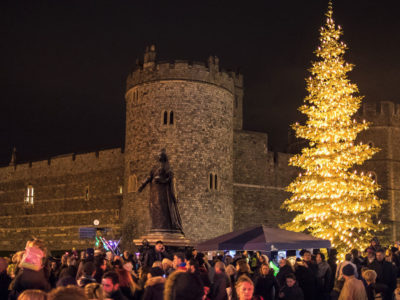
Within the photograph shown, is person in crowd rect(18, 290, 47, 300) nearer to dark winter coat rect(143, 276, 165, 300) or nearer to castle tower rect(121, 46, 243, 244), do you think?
dark winter coat rect(143, 276, 165, 300)

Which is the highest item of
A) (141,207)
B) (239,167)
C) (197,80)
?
(197,80)

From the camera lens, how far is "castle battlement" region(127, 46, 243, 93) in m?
27.2

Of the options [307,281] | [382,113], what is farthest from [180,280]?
[382,113]

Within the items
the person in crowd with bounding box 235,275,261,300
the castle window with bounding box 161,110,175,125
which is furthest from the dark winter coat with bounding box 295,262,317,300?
the castle window with bounding box 161,110,175,125

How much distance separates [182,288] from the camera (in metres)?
4.30

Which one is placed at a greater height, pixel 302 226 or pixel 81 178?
pixel 81 178

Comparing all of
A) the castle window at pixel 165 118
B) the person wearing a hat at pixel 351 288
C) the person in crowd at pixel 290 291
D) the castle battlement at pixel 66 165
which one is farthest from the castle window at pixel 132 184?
the person wearing a hat at pixel 351 288

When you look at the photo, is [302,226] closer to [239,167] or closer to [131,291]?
[239,167]

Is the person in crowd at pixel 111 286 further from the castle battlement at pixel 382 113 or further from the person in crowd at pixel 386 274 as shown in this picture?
the castle battlement at pixel 382 113

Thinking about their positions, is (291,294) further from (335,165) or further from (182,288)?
(335,165)

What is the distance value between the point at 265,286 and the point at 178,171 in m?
18.0

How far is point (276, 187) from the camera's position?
1297 inches

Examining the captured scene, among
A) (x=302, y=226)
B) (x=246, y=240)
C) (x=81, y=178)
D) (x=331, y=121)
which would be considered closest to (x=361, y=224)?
(x=302, y=226)

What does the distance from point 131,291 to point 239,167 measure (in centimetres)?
2474
